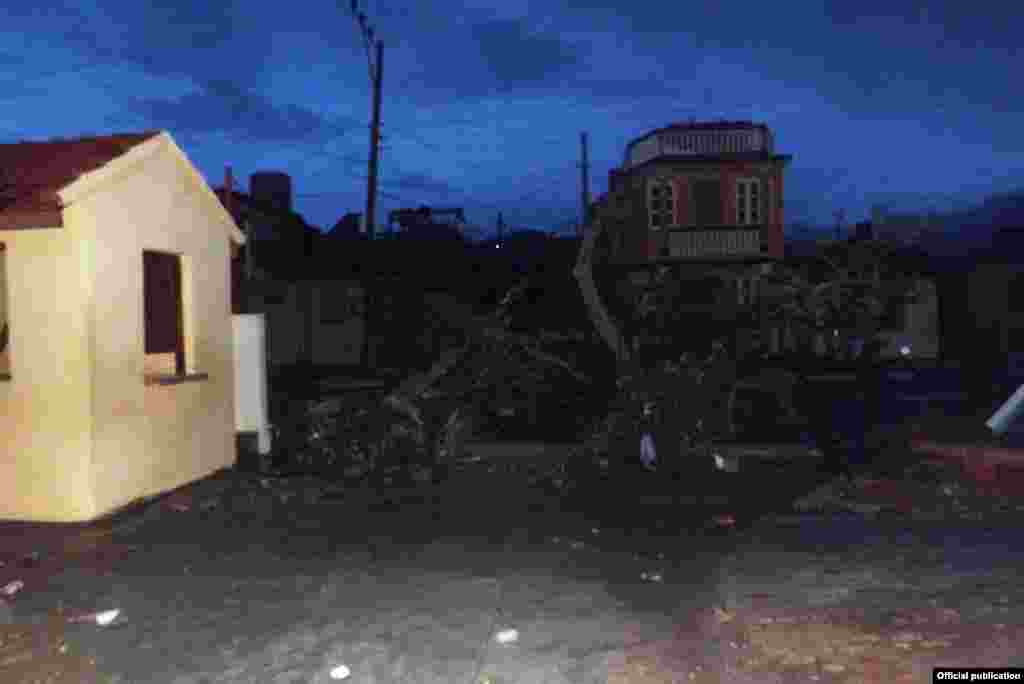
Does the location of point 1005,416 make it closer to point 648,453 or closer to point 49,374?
point 648,453

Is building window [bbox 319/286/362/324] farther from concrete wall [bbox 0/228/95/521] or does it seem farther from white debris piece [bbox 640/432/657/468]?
concrete wall [bbox 0/228/95/521]

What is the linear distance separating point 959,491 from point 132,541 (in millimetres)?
7224

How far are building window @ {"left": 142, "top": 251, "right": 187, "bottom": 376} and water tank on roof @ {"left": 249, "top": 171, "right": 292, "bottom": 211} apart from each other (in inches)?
968

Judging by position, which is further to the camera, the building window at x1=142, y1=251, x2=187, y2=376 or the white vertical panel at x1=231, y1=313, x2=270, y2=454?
the white vertical panel at x1=231, y1=313, x2=270, y2=454

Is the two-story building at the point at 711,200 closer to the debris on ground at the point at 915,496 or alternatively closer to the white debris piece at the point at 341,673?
the debris on ground at the point at 915,496

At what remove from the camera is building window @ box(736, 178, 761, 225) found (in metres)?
28.5

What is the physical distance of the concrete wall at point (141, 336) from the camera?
848 centimetres

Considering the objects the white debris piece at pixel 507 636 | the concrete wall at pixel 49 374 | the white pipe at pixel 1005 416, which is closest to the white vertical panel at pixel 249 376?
the concrete wall at pixel 49 374

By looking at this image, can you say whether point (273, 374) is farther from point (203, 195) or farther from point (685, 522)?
point (685, 522)

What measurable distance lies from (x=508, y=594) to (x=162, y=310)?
17.5ft

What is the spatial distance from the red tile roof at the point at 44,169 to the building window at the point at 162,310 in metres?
1.09

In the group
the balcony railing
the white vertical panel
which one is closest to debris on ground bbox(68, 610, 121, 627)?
the white vertical panel

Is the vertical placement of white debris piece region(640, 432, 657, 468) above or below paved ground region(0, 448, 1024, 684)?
above

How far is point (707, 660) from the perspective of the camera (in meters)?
5.09
